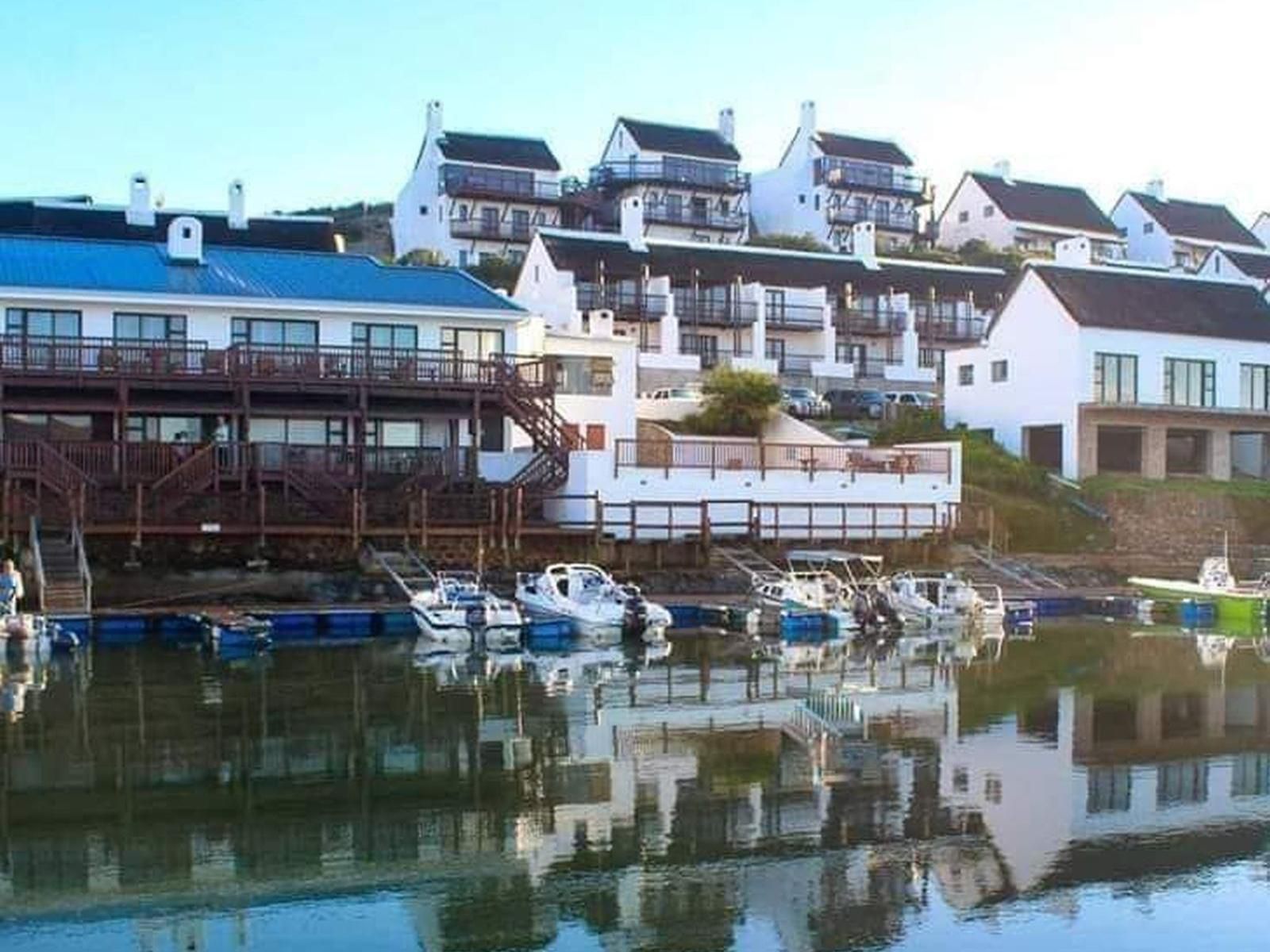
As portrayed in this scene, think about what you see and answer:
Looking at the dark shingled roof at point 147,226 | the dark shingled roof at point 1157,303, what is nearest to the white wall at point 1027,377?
the dark shingled roof at point 1157,303

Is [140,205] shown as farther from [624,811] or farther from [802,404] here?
[624,811]

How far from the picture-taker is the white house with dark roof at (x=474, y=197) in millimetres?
90500

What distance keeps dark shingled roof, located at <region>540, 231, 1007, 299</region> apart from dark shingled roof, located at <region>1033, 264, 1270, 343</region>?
1401 cm

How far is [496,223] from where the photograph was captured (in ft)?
300

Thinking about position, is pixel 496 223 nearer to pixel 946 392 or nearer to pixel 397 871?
pixel 946 392

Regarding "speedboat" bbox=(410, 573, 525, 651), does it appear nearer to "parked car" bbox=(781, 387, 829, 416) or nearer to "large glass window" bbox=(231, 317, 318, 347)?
"large glass window" bbox=(231, 317, 318, 347)

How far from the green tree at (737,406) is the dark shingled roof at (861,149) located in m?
46.8

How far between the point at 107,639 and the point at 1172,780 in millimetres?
25900

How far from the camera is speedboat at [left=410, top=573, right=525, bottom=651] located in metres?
39.2

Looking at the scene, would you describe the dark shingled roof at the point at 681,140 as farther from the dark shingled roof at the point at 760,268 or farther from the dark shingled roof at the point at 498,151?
the dark shingled roof at the point at 760,268

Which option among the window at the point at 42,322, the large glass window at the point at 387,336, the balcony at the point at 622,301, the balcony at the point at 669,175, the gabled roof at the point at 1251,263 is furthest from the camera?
the balcony at the point at 669,175

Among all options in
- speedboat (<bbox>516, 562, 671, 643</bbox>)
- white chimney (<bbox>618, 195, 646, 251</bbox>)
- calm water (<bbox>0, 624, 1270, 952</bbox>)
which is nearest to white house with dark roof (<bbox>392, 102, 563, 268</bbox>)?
white chimney (<bbox>618, 195, 646, 251</bbox>)

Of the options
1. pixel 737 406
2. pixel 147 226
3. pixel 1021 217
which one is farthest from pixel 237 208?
pixel 1021 217

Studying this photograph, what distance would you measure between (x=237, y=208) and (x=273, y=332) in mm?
15685
